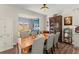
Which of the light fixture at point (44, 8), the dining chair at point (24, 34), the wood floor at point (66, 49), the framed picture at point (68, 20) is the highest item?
the light fixture at point (44, 8)

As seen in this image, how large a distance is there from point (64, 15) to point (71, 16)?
0.11 meters

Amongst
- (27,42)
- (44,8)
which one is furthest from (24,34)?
(44,8)

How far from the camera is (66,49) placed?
1.66m

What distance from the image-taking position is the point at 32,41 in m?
1.91

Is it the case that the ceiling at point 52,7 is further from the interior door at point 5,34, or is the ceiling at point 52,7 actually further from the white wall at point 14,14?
the interior door at point 5,34

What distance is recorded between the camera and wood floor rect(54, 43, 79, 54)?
161cm

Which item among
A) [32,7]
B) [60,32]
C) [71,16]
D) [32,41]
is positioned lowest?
[32,41]

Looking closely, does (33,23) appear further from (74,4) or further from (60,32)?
(74,4)

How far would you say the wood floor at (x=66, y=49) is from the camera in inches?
63.3

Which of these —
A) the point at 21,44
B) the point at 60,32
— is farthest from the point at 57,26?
the point at 21,44

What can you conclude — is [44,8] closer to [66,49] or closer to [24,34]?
[24,34]

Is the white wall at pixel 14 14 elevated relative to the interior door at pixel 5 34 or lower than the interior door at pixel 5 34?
elevated

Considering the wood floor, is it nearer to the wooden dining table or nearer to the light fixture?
the wooden dining table

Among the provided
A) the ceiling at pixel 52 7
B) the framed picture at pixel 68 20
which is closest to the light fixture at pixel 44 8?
the ceiling at pixel 52 7
